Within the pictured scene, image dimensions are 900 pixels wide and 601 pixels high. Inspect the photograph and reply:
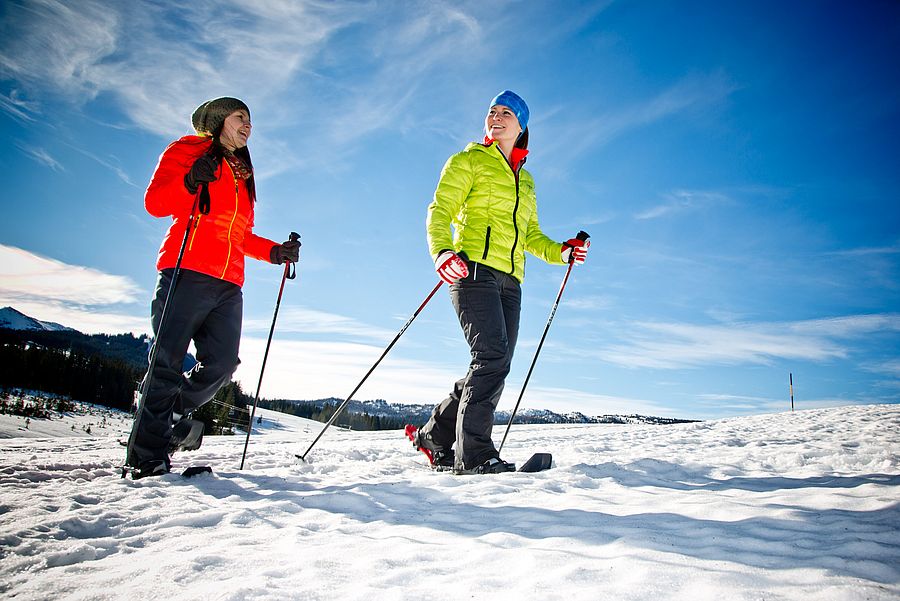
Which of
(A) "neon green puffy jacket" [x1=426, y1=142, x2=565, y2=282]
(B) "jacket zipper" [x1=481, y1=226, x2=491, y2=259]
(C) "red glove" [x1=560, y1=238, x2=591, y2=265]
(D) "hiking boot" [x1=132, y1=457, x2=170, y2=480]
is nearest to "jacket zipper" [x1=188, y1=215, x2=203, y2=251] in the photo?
(D) "hiking boot" [x1=132, y1=457, x2=170, y2=480]

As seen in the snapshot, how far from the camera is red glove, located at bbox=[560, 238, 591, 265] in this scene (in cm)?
427

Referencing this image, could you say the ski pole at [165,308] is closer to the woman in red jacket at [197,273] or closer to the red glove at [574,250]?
the woman in red jacket at [197,273]

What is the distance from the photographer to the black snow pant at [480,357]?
3.36 m

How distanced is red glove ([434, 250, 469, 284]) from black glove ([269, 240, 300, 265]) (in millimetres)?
1569

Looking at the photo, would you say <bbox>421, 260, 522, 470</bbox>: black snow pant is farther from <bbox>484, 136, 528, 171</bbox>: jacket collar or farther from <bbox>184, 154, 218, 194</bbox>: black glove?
<bbox>184, 154, 218, 194</bbox>: black glove

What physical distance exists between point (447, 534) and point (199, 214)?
9.45 ft

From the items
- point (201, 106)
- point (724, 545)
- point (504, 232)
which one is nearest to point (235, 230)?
point (201, 106)

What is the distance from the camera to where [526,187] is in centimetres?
399

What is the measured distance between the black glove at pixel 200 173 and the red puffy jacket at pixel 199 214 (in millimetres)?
96

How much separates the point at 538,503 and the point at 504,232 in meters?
2.10

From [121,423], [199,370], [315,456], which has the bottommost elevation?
[121,423]

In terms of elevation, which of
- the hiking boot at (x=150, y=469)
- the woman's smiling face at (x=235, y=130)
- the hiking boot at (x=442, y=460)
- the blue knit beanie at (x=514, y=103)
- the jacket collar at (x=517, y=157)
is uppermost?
the blue knit beanie at (x=514, y=103)

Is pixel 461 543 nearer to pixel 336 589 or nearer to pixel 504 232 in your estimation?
pixel 336 589

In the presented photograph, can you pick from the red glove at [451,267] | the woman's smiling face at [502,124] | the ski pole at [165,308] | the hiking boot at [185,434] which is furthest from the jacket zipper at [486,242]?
the hiking boot at [185,434]
